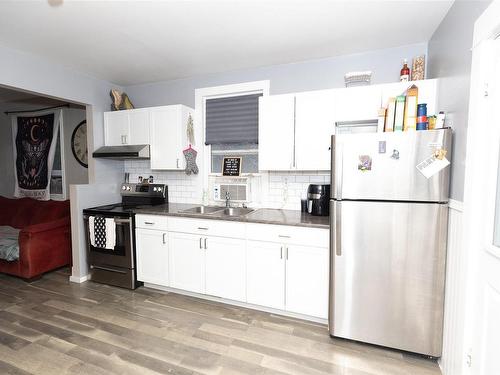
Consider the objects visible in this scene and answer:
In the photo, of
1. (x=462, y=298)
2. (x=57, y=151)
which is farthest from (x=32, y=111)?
(x=462, y=298)

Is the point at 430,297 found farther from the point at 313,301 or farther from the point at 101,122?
the point at 101,122

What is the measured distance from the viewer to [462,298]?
1.62 metres

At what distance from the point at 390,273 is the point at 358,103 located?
57.7 inches

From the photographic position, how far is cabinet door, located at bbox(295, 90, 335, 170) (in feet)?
8.29

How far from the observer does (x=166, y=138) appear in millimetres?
3281

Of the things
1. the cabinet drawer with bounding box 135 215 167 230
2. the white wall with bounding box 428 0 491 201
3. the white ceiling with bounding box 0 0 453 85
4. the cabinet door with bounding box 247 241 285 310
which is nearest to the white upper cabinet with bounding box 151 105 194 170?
the white ceiling with bounding box 0 0 453 85

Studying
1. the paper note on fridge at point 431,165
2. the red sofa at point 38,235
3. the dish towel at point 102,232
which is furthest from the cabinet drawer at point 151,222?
the paper note on fridge at point 431,165

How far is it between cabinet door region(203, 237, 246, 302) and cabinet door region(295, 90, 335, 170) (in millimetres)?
1039

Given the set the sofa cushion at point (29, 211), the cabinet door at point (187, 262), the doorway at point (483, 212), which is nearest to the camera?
the doorway at point (483, 212)

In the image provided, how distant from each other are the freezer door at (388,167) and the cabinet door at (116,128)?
2723mm

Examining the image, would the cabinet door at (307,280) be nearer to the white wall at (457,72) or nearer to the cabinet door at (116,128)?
the white wall at (457,72)

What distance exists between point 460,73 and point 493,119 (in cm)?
49

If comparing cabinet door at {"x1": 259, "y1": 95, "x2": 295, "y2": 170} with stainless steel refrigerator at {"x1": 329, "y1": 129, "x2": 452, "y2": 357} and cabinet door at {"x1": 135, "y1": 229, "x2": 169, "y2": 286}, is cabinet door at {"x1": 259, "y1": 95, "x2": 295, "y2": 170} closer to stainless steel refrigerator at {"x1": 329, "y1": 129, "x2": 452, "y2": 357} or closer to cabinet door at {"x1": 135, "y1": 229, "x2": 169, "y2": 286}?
stainless steel refrigerator at {"x1": 329, "y1": 129, "x2": 452, "y2": 357}

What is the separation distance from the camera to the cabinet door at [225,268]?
2.63m
